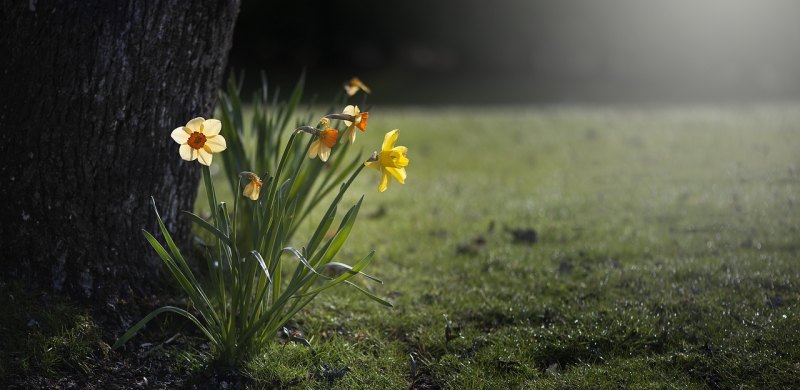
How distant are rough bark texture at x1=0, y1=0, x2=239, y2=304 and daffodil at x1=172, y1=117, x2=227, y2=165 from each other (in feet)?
1.84

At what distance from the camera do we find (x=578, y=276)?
366cm

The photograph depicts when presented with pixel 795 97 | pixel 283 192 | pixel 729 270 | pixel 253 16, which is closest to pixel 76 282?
pixel 283 192

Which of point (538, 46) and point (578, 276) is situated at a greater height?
point (538, 46)

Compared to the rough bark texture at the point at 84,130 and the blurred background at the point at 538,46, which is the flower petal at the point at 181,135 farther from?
the blurred background at the point at 538,46

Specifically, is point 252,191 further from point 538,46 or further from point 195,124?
point 538,46

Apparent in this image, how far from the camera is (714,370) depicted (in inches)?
109

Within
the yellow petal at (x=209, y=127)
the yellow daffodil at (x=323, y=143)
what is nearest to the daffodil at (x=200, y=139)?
the yellow petal at (x=209, y=127)

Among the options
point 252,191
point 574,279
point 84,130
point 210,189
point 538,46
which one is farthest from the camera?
point 538,46

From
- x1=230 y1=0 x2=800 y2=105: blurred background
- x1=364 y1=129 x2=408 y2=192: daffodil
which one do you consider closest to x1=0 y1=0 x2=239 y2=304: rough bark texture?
x1=364 y1=129 x2=408 y2=192: daffodil

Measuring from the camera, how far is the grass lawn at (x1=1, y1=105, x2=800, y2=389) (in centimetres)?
284

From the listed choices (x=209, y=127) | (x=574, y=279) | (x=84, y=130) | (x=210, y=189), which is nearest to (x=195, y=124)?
(x=209, y=127)

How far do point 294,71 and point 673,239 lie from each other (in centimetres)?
982

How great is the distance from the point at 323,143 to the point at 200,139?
389 mm

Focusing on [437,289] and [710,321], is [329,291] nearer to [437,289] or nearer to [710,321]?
[437,289]
